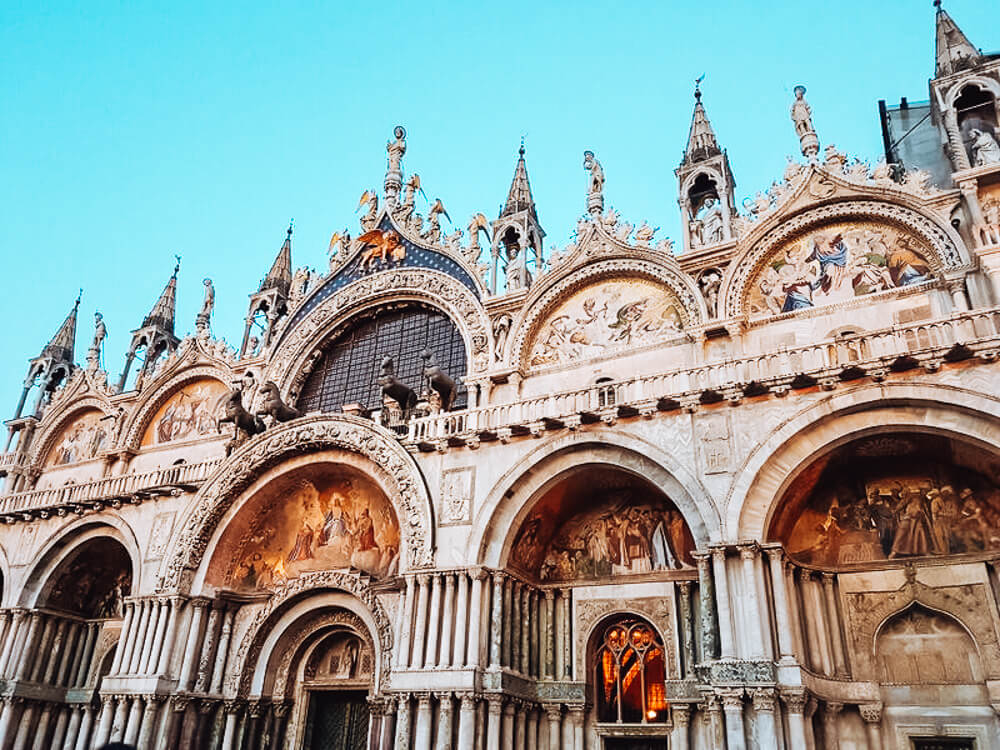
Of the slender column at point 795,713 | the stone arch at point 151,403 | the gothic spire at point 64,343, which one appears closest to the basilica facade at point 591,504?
the slender column at point 795,713

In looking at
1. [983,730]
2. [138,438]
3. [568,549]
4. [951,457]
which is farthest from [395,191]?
[983,730]

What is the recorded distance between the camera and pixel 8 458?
25344 mm

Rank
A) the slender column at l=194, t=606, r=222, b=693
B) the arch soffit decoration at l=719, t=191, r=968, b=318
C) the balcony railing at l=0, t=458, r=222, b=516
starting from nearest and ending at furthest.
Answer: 1. the arch soffit decoration at l=719, t=191, r=968, b=318
2. the slender column at l=194, t=606, r=222, b=693
3. the balcony railing at l=0, t=458, r=222, b=516

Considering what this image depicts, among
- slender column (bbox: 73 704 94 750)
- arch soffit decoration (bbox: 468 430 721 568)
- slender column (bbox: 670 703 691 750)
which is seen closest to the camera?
slender column (bbox: 670 703 691 750)

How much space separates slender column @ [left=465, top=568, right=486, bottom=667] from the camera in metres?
13.5

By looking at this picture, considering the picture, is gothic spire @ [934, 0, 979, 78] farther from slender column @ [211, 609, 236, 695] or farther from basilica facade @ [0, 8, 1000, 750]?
slender column @ [211, 609, 236, 695]

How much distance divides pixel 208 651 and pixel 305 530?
321 cm

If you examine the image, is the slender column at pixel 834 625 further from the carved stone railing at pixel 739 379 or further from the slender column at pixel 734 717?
the carved stone railing at pixel 739 379

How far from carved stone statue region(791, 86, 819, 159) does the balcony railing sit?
14.5 metres

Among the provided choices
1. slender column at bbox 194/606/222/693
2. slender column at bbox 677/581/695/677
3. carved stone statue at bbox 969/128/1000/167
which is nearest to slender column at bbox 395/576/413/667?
slender column at bbox 677/581/695/677

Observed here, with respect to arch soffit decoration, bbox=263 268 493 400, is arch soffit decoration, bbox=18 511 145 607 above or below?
below

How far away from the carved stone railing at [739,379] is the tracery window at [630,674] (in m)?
4.04

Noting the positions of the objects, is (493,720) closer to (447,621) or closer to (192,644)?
(447,621)

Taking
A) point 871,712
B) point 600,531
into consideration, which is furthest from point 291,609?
point 871,712
